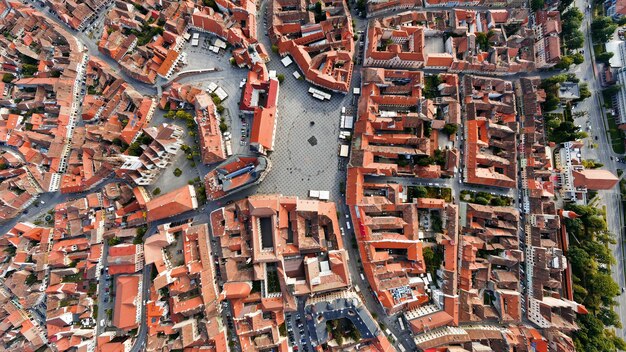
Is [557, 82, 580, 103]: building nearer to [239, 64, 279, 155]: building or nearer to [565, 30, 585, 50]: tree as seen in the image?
[565, 30, 585, 50]: tree

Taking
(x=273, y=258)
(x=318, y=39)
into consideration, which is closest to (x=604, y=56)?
(x=318, y=39)

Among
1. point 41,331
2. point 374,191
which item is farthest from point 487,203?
point 41,331

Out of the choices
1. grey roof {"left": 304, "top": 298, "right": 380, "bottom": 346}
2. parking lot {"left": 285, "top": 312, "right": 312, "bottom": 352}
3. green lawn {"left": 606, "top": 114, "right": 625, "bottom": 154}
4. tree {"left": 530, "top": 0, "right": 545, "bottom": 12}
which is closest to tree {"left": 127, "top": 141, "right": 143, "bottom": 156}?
parking lot {"left": 285, "top": 312, "right": 312, "bottom": 352}

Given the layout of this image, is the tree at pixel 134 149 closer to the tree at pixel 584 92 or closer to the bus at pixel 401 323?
the bus at pixel 401 323

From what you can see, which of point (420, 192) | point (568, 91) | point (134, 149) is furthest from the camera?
point (568, 91)

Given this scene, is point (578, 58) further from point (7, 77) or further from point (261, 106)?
point (7, 77)
